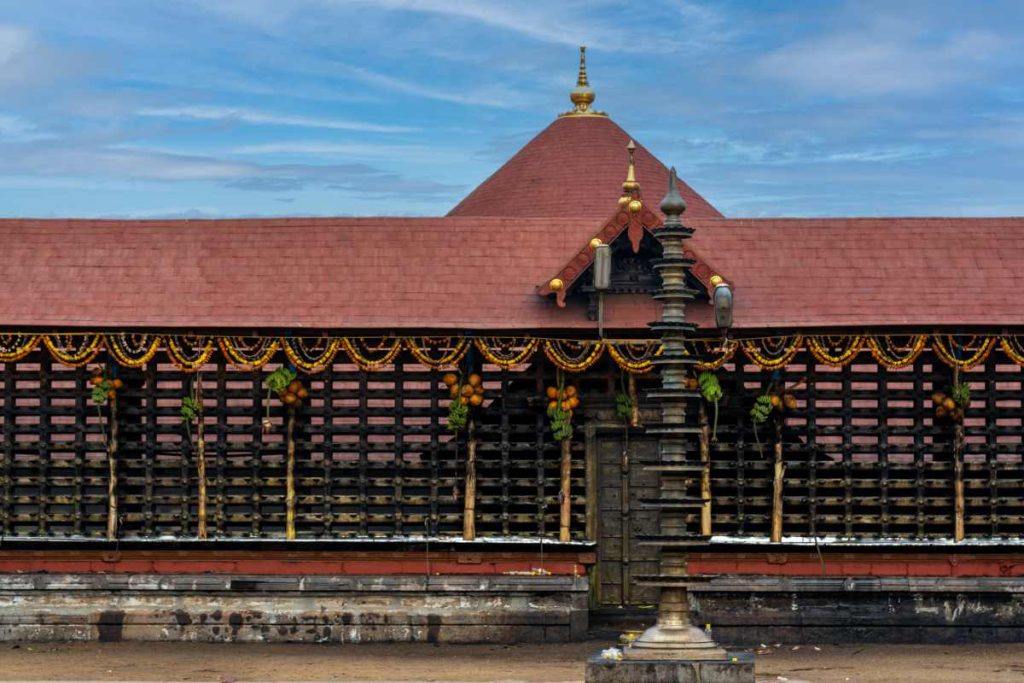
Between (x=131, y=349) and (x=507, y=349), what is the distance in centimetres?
417

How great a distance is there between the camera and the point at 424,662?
19.3m

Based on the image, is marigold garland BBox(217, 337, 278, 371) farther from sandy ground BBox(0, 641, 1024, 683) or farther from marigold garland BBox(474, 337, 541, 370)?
sandy ground BBox(0, 641, 1024, 683)

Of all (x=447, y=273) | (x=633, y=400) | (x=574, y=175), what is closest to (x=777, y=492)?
(x=633, y=400)

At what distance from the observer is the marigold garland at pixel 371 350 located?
20.4 m

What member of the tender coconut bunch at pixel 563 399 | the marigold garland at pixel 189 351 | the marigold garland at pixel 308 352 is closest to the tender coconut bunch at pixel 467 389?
the tender coconut bunch at pixel 563 399

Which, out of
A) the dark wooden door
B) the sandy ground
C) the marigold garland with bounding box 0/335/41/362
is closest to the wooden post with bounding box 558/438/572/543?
the dark wooden door

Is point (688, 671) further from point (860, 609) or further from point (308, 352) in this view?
point (308, 352)

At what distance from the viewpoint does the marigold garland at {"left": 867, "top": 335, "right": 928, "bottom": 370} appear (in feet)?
66.8

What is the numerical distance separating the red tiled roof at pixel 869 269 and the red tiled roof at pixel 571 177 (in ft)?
24.5

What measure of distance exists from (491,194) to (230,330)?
11.0 meters

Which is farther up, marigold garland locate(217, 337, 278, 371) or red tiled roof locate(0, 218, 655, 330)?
red tiled roof locate(0, 218, 655, 330)

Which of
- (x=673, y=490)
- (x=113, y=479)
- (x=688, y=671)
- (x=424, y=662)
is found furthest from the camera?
(x=113, y=479)

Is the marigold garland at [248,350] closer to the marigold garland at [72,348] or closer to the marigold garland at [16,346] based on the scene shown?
the marigold garland at [72,348]

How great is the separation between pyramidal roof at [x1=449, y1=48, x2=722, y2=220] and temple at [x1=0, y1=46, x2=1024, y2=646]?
7987mm
